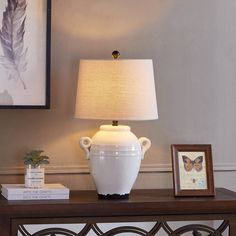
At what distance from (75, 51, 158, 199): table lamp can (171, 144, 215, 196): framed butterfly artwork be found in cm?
18

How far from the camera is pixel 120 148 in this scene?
2277 millimetres

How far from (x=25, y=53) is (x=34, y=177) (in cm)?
49

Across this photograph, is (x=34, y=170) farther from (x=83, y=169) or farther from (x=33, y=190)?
(x=83, y=169)

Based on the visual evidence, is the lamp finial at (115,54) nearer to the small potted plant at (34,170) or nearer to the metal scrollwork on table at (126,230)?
the small potted plant at (34,170)

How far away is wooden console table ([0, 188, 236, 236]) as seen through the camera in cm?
215

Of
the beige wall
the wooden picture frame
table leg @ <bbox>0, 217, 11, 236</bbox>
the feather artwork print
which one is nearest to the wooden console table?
table leg @ <bbox>0, 217, 11, 236</bbox>

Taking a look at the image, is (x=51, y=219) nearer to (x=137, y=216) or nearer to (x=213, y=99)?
(x=137, y=216)

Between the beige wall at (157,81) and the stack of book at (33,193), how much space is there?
0.23 metres

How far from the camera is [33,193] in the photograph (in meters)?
2.23

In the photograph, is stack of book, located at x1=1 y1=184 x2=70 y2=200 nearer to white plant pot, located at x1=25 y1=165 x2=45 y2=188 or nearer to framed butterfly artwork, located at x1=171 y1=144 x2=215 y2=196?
white plant pot, located at x1=25 y1=165 x2=45 y2=188

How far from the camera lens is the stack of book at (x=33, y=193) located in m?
2.22

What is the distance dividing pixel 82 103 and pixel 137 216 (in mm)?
459

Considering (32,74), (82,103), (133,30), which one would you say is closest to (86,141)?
(82,103)

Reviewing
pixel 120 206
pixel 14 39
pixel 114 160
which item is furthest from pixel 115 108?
pixel 14 39
